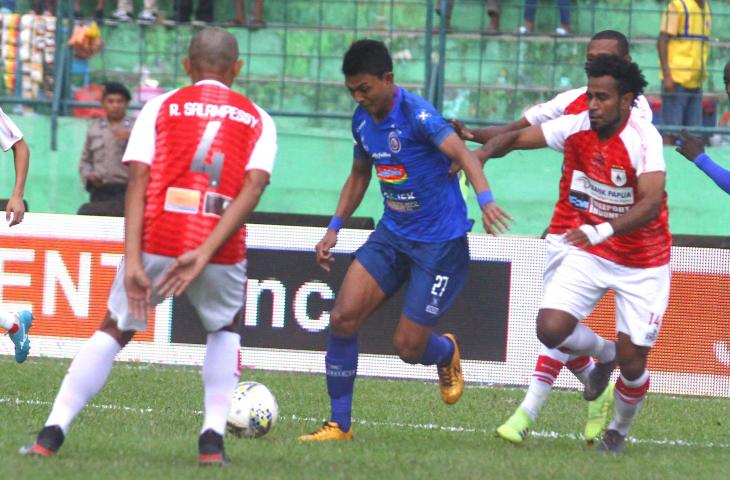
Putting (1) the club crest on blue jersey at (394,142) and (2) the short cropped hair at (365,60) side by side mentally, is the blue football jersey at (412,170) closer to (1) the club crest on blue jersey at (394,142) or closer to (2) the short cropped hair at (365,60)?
(1) the club crest on blue jersey at (394,142)

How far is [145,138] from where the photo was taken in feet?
20.0

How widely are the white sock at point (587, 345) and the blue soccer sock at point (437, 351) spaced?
35.0 inches

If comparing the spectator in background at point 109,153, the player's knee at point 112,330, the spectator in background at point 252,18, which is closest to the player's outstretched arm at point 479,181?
the player's knee at point 112,330

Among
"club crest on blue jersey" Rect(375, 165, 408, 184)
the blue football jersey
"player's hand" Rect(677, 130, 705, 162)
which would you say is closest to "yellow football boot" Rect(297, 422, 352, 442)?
the blue football jersey

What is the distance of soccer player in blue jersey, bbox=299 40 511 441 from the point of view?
7.58 metres

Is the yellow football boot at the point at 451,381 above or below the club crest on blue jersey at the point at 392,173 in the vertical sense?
below

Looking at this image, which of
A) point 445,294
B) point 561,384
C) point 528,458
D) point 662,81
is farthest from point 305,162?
point 528,458

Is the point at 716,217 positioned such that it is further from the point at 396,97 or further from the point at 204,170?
the point at 204,170

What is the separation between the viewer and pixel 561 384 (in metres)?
10.8

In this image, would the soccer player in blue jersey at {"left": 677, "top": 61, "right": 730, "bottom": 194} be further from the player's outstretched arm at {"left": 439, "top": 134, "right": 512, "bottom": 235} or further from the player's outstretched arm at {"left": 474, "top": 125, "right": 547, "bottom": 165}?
the player's outstretched arm at {"left": 439, "top": 134, "right": 512, "bottom": 235}

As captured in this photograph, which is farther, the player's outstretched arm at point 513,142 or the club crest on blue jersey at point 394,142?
the club crest on blue jersey at point 394,142

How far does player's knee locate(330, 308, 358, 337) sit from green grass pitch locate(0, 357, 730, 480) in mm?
606

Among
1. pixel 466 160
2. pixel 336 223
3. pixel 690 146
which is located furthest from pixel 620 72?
pixel 336 223

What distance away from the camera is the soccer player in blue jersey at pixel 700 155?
7.99 metres
